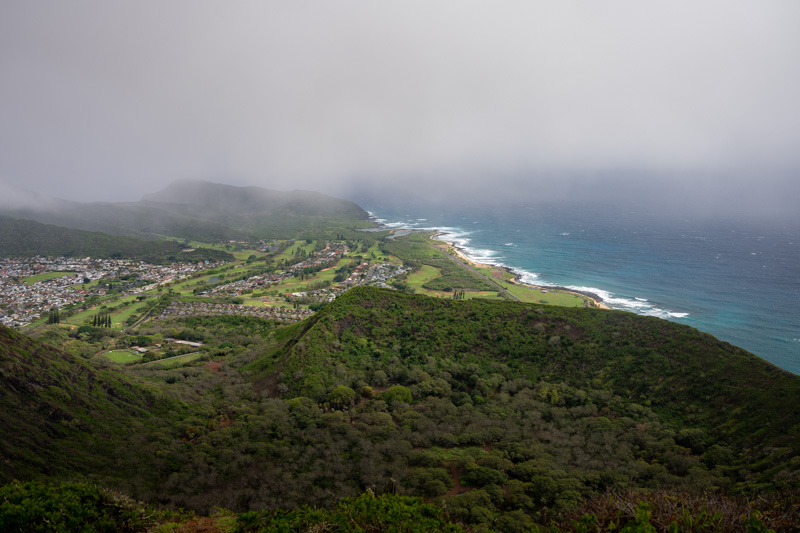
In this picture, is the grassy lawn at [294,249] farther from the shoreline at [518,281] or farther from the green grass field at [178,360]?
the green grass field at [178,360]

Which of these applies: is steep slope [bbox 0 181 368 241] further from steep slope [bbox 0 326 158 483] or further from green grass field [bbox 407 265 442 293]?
steep slope [bbox 0 326 158 483]

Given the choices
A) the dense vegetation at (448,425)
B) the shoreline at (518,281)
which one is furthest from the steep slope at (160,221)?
the dense vegetation at (448,425)

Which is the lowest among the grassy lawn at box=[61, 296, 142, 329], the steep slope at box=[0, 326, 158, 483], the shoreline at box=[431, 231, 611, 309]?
the grassy lawn at box=[61, 296, 142, 329]

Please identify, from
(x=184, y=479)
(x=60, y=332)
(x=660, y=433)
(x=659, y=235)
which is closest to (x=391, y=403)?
(x=184, y=479)

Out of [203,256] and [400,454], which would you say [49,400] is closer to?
[400,454]

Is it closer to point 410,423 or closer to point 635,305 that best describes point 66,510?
point 410,423

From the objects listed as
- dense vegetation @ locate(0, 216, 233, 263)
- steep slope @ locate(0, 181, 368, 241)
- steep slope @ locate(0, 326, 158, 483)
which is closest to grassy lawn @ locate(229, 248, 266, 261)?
dense vegetation @ locate(0, 216, 233, 263)
